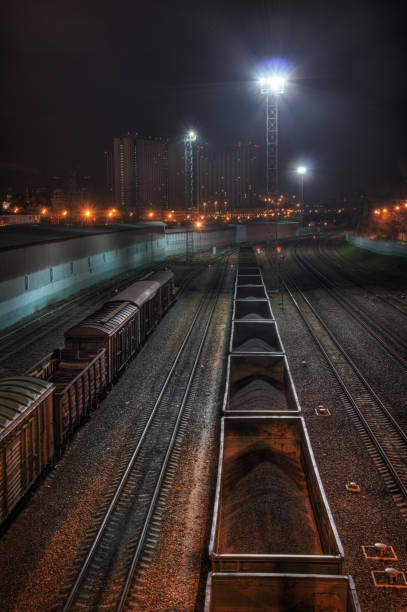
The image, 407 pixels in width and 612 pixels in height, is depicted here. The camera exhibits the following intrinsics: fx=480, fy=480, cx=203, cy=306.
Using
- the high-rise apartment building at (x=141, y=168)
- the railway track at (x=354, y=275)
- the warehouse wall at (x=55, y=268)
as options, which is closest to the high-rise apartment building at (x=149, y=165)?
the high-rise apartment building at (x=141, y=168)

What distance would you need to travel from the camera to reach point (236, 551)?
880 cm

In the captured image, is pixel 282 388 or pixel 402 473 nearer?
pixel 402 473

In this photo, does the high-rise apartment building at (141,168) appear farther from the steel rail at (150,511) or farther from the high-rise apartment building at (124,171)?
the steel rail at (150,511)

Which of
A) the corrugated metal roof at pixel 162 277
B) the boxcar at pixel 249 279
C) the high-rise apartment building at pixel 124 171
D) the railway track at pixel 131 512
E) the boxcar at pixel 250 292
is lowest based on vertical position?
the railway track at pixel 131 512

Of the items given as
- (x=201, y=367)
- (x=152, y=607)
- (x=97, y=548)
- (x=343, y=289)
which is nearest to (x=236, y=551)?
(x=152, y=607)

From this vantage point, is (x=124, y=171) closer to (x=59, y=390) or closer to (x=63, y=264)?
(x=63, y=264)

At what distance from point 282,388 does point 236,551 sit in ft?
32.3

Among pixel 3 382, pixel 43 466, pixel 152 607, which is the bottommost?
pixel 152 607

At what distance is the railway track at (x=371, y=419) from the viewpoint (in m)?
12.3

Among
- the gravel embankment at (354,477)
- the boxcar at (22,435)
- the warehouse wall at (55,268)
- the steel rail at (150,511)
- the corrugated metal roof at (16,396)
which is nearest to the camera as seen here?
the steel rail at (150,511)

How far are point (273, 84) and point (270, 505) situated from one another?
37.7m

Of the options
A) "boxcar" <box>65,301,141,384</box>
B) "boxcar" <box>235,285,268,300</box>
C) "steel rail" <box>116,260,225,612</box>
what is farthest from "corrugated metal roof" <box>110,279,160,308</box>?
"boxcar" <box>235,285,268,300</box>

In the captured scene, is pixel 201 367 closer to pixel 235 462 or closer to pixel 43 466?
pixel 235 462

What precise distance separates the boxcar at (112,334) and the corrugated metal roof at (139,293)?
1.64ft
